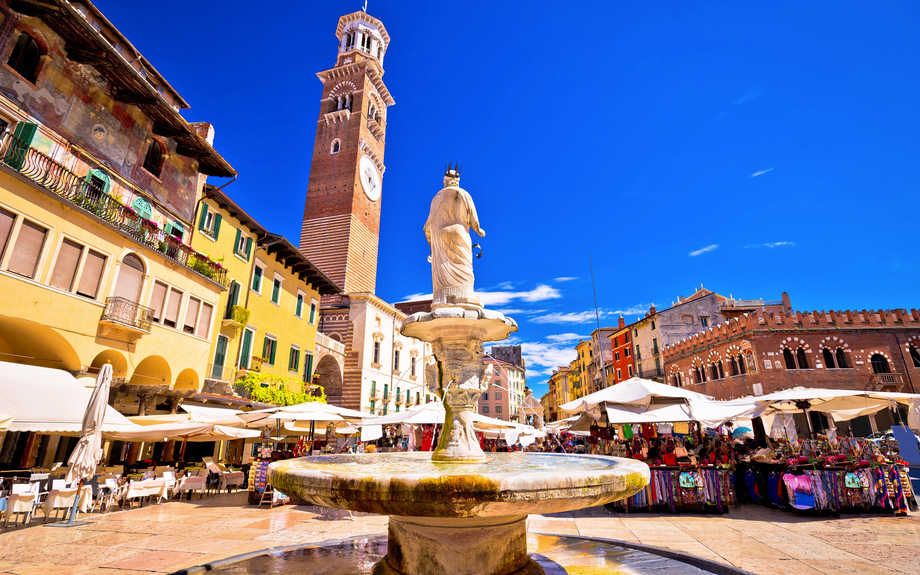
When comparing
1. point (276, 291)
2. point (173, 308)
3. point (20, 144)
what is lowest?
point (173, 308)

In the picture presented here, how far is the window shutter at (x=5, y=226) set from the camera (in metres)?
10.3

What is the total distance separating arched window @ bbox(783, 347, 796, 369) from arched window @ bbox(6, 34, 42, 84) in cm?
3760

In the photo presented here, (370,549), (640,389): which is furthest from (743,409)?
(370,549)

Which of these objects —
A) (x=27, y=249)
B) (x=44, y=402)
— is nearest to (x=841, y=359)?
(x=44, y=402)

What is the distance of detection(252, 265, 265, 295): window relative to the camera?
2133cm

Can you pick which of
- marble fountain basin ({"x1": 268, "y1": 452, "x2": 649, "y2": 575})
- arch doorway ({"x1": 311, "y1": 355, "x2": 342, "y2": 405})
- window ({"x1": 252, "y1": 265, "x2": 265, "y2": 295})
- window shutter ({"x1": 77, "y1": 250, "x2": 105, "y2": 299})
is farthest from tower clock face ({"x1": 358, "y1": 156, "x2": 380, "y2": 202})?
marble fountain basin ({"x1": 268, "y1": 452, "x2": 649, "y2": 575})

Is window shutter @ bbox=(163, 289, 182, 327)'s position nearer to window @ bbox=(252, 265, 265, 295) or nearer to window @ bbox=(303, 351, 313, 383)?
window @ bbox=(252, 265, 265, 295)

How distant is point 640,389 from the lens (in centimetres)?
1064

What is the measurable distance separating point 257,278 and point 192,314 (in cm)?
554

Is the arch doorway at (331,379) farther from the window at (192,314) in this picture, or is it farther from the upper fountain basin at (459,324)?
the upper fountain basin at (459,324)

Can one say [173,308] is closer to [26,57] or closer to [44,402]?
[44,402]

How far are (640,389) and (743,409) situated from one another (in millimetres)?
2448

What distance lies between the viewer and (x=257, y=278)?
21.7 meters

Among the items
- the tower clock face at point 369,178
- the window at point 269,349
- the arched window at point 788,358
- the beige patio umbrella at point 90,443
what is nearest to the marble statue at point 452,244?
the beige patio umbrella at point 90,443
